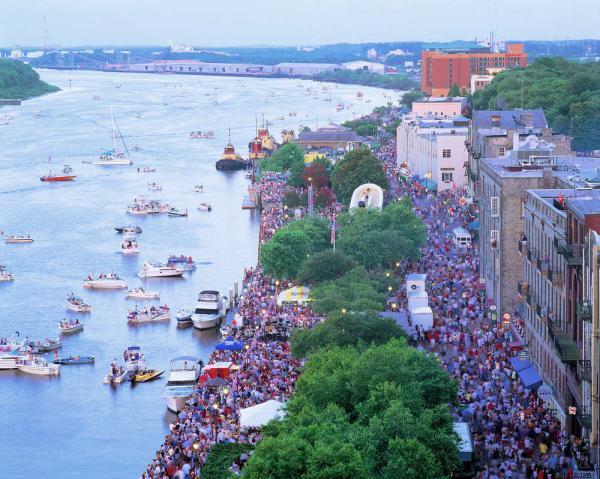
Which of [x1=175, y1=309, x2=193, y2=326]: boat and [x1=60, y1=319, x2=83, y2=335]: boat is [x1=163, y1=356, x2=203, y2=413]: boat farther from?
[x1=60, y1=319, x2=83, y2=335]: boat

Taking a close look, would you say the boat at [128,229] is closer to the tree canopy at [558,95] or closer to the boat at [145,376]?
the tree canopy at [558,95]

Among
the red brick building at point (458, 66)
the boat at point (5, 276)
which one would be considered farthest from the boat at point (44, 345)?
the red brick building at point (458, 66)

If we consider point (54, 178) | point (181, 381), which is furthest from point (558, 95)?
point (181, 381)

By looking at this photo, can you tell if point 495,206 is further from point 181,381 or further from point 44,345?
point 44,345

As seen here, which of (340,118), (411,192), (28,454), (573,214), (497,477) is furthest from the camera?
(340,118)

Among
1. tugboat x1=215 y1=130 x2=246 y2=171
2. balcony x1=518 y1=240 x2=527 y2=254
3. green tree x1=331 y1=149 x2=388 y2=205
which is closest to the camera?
balcony x1=518 y1=240 x2=527 y2=254

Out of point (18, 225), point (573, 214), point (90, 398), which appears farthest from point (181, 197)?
point (573, 214)

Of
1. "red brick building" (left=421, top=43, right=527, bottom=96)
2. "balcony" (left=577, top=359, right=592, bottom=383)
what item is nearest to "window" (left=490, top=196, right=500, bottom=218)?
"balcony" (left=577, top=359, right=592, bottom=383)

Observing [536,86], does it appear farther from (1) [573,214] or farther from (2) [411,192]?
(1) [573,214]
